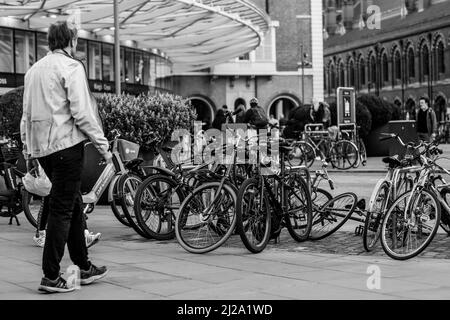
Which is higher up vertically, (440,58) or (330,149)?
(440,58)

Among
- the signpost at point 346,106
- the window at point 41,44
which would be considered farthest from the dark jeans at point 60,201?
the window at point 41,44

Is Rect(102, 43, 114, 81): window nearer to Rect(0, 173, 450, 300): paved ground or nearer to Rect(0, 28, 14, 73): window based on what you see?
Rect(0, 28, 14, 73): window

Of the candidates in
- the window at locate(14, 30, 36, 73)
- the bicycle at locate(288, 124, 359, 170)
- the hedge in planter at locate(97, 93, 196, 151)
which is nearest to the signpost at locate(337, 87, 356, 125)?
the bicycle at locate(288, 124, 359, 170)

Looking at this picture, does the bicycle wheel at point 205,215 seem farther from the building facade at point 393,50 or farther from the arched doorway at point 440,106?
the arched doorway at point 440,106

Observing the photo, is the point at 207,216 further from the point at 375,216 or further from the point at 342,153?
the point at 342,153

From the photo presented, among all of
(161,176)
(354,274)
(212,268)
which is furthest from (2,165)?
(354,274)

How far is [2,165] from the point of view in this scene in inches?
446

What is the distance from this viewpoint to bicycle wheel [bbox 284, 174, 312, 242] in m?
9.40

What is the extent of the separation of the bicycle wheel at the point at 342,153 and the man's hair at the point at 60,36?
55.7ft

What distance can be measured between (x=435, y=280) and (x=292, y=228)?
264 centimetres

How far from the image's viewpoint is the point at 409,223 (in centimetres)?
812

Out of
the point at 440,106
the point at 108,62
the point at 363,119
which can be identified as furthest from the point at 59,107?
the point at 440,106

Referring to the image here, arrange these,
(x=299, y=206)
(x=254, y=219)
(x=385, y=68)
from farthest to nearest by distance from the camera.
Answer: (x=385, y=68), (x=299, y=206), (x=254, y=219)

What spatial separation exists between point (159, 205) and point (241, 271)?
2.28 meters
